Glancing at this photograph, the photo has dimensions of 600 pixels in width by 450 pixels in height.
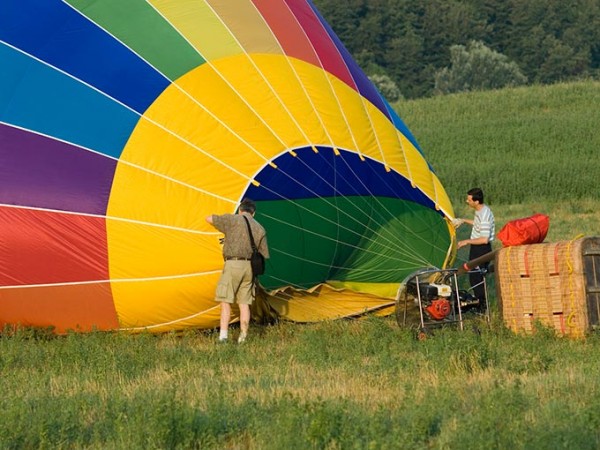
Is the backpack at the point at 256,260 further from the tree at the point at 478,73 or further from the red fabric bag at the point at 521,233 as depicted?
the tree at the point at 478,73

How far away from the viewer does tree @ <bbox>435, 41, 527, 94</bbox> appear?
195ft

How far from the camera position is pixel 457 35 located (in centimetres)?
6919

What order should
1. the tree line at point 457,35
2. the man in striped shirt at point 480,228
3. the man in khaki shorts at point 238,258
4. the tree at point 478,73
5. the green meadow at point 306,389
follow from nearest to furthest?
the green meadow at point 306,389 → the man in khaki shorts at point 238,258 → the man in striped shirt at point 480,228 → the tree at point 478,73 → the tree line at point 457,35

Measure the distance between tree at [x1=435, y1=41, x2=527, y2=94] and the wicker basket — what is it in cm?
5039

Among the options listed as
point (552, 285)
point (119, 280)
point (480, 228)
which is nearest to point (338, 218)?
point (480, 228)

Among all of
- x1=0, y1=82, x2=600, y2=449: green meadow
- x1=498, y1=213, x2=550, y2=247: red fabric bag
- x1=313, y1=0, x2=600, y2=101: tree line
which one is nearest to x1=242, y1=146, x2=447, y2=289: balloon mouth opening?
x1=0, y1=82, x2=600, y2=449: green meadow

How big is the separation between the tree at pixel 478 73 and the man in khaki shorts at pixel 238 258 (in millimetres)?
50356

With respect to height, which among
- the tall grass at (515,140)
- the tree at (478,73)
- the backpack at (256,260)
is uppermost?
the tree at (478,73)

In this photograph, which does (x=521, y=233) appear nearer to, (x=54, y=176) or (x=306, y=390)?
(x=306, y=390)

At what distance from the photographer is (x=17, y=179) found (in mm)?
8977

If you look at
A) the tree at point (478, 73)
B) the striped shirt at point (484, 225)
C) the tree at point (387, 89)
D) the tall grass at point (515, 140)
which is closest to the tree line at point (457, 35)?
the tree at point (478, 73)

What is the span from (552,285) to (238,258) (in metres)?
2.17

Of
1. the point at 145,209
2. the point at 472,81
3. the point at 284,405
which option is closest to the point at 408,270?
the point at 145,209

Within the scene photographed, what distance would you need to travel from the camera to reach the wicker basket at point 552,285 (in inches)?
328
